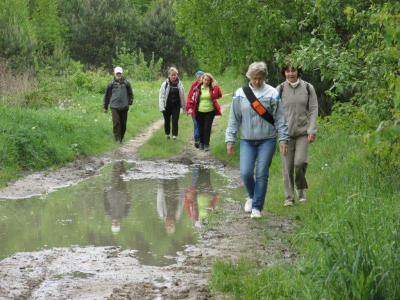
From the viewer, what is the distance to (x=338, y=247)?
18.6 feet

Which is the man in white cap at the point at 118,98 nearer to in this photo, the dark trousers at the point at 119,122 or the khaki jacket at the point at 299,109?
the dark trousers at the point at 119,122

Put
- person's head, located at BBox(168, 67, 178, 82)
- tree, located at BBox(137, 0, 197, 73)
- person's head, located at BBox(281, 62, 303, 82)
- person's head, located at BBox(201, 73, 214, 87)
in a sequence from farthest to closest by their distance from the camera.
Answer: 1. tree, located at BBox(137, 0, 197, 73)
2. person's head, located at BBox(168, 67, 178, 82)
3. person's head, located at BBox(201, 73, 214, 87)
4. person's head, located at BBox(281, 62, 303, 82)

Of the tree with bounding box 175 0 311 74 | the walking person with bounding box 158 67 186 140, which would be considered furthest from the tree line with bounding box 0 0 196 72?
the tree with bounding box 175 0 311 74

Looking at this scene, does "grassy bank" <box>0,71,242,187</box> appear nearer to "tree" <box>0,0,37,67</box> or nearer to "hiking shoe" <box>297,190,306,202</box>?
"hiking shoe" <box>297,190,306,202</box>

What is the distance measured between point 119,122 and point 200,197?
7110 mm

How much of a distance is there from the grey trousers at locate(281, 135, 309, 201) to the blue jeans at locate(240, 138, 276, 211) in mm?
692

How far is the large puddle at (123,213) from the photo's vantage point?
794cm

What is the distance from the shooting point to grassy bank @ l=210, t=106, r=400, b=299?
4.84m

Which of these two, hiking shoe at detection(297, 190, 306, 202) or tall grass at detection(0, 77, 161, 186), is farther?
tall grass at detection(0, 77, 161, 186)

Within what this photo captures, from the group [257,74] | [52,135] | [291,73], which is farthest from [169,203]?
[52,135]

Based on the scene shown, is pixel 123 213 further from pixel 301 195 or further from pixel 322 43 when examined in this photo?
pixel 322 43

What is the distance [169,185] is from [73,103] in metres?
11.9

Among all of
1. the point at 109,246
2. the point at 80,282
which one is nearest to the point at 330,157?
the point at 109,246

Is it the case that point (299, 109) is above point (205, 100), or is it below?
above
